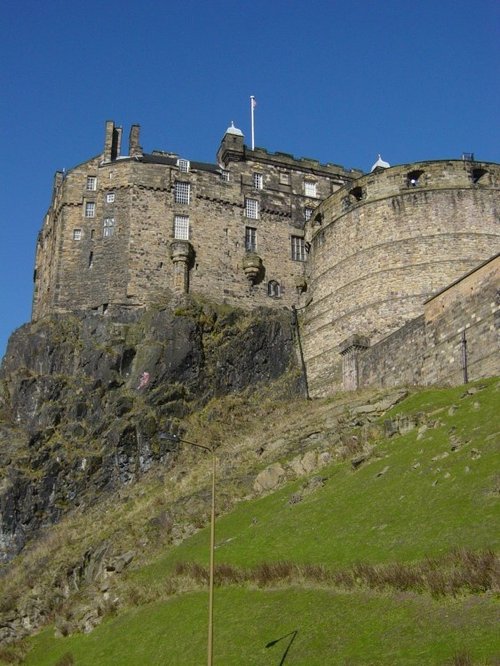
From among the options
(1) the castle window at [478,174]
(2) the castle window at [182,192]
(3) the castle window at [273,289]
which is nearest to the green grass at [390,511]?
(1) the castle window at [478,174]

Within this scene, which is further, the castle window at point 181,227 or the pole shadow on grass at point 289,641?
the castle window at point 181,227

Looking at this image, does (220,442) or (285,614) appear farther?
(220,442)

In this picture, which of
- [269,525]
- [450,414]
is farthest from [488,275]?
[269,525]

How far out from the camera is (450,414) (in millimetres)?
30688

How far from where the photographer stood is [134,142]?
57.0 metres

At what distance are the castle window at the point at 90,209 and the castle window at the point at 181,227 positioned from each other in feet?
16.3

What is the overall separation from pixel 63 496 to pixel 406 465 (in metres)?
21.2

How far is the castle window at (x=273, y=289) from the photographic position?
5362 centimetres

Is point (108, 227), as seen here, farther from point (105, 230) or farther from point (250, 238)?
point (250, 238)

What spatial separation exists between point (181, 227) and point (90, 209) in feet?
18.3

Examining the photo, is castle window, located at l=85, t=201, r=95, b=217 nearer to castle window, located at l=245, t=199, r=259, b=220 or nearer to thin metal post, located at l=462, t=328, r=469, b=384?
castle window, located at l=245, t=199, r=259, b=220

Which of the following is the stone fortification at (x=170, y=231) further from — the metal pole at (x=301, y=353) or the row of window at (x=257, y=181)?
the metal pole at (x=301, y=353)

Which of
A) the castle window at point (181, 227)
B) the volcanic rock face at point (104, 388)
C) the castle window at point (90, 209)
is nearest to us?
the volcanic rock face at point (104, 388)

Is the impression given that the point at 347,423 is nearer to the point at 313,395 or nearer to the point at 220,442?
the point at 220,442
